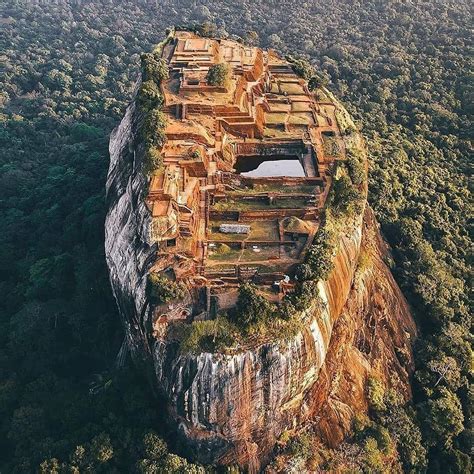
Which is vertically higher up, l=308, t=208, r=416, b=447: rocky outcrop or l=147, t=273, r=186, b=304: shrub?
l=147, t=273, r=186, b=304: shrub

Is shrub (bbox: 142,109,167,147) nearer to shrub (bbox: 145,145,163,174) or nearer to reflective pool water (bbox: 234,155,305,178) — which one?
shrub (bbox: 145,145,163,174)

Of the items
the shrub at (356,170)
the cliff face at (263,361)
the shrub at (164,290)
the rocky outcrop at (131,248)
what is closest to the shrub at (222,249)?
the shrub at (164,290)

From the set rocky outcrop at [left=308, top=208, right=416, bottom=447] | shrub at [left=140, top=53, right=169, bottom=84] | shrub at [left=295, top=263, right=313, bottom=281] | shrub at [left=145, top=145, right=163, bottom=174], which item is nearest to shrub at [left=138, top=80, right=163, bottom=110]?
shrub at [left=140, top=53, right=169, bottom=84]

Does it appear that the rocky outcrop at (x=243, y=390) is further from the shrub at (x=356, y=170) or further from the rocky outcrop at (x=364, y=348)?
the shrub at (x=356, y=170)

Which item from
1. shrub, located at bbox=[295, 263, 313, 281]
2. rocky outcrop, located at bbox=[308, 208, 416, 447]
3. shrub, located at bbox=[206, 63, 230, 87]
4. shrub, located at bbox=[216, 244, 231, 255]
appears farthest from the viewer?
shrub, located at bbox=[206, 63, 230, 87]

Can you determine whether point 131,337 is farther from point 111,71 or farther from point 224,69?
point 111,71

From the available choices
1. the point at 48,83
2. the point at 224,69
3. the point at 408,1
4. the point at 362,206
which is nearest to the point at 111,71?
the point at 48,83

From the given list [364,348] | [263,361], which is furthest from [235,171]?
[263,361]
